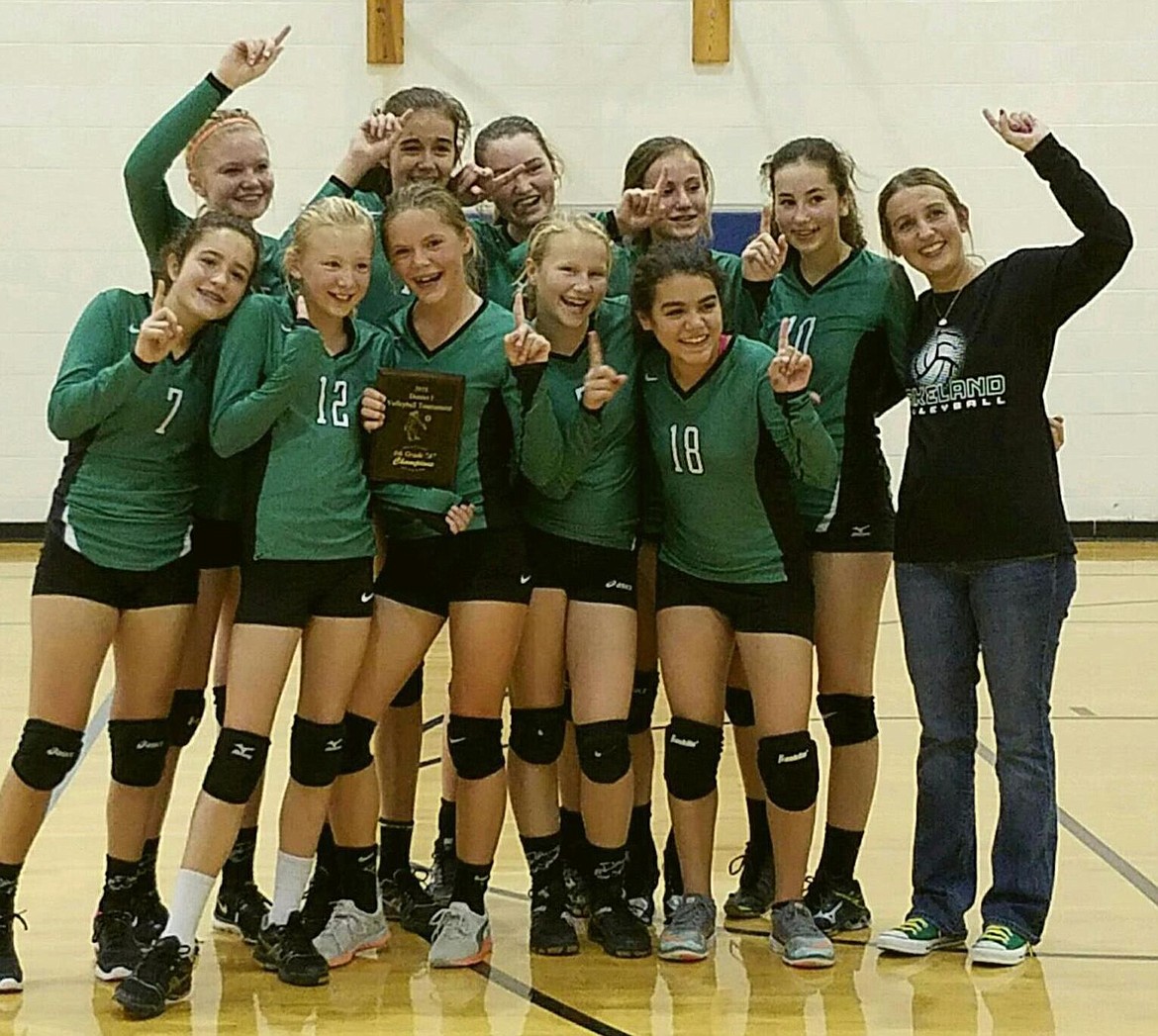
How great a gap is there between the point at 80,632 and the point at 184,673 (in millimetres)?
376

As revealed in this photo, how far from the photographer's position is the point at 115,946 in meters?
3.52

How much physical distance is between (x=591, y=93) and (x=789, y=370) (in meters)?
6.97

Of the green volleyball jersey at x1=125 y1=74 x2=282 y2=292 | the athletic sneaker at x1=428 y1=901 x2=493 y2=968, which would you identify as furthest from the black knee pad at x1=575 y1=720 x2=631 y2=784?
the green volleyball jersey at x1=125 y1=74 x2=282 y2=292

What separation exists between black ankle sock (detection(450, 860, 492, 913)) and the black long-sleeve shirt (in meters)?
1.15

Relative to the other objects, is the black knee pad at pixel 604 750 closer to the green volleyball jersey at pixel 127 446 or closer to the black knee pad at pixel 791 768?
the black knee pad at pixel 791 768

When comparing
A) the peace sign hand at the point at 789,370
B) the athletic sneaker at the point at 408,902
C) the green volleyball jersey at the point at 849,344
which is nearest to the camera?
the peace sign hand at the point at 789,370

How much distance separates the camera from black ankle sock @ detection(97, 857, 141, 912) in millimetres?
3564

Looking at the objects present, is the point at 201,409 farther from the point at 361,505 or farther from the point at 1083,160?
the point at 1083,160

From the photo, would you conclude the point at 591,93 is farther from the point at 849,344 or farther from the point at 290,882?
the point at 290,882

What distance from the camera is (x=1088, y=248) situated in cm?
346

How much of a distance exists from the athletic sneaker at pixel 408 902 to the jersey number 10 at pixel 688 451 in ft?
3.79

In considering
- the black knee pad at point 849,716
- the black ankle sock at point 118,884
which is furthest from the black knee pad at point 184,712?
the black knee pad at point 849,716

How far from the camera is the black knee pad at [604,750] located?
3.60m

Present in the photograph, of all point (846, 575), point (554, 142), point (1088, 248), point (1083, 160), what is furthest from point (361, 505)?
point (1083, 160)
